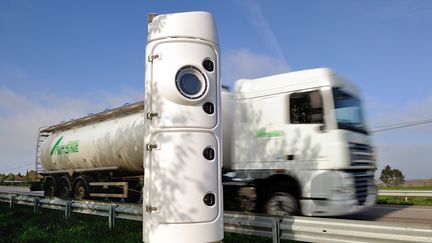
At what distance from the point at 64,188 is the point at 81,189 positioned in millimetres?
1693

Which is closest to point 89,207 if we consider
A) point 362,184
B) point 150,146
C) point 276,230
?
point 276,230

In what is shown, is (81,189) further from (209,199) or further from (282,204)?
(209,199)

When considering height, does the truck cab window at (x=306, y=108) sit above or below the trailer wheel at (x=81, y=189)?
above

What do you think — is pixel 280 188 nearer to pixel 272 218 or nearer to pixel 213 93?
pixel 272 218

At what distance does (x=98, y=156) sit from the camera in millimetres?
13719

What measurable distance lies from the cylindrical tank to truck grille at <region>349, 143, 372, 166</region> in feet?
20.0

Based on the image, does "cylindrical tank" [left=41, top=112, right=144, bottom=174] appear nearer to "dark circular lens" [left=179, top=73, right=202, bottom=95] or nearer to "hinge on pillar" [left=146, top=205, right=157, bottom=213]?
"hinge on pillar" [left=146, top=205, right=157, bottom=213]

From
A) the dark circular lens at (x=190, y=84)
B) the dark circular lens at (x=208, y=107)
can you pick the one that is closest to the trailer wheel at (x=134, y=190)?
the dark circular lens at (x=208, y=107)

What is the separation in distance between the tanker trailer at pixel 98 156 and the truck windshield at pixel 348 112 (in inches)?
230

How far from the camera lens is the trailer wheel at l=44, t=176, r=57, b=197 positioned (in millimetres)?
16531

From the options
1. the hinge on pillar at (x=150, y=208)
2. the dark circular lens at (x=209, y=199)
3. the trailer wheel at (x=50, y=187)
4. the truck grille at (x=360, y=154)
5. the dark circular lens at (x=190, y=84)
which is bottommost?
the trailer wheel at (x=50, y=187)

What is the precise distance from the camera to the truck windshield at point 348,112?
818cm

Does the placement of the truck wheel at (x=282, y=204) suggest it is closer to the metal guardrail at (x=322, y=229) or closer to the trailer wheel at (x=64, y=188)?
the metal guardrail at (x=322, y=229)

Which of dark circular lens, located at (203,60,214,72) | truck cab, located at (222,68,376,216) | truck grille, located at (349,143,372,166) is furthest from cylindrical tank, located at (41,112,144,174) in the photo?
dark circular lens, located at (203,60,214,72)
